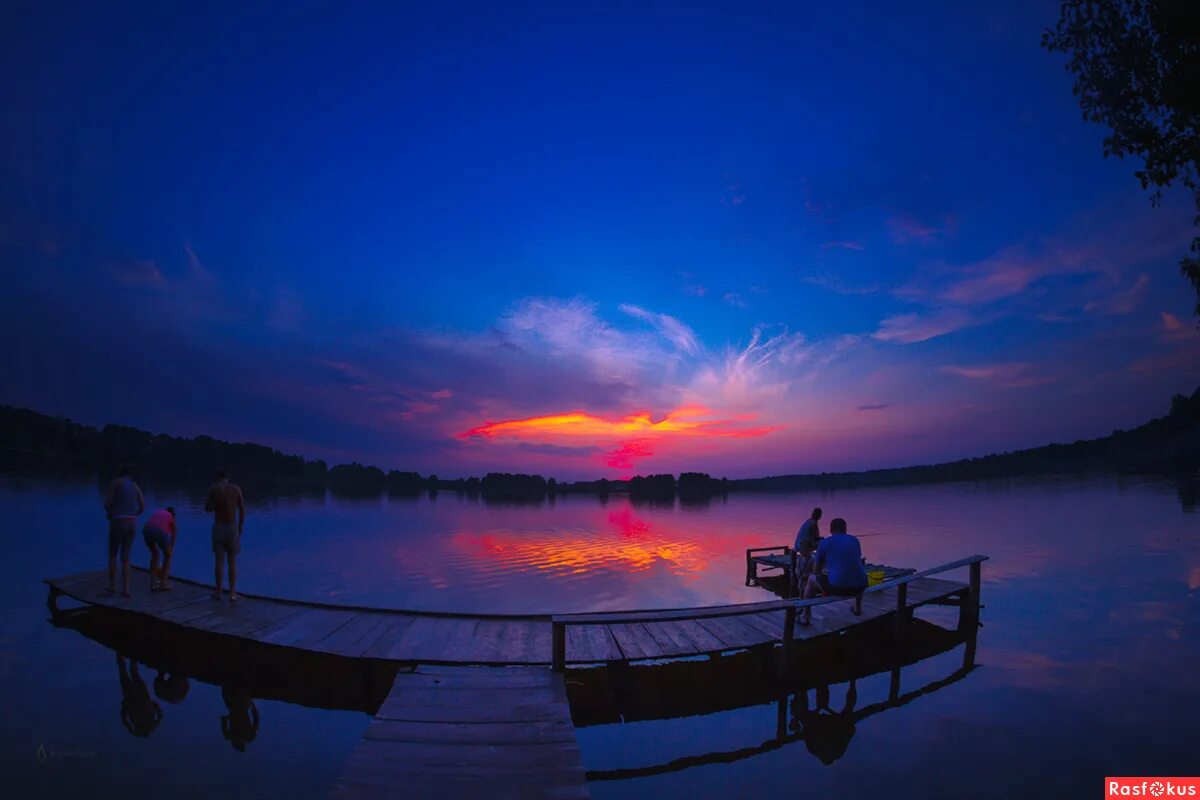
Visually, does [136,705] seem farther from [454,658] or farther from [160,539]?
[454,658]

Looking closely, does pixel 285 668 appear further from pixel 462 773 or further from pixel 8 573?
pixel 8 573

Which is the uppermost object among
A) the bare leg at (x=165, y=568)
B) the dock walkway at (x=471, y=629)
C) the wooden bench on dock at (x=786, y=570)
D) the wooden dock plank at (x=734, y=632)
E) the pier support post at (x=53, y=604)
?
the bare leg at (x=165, y=568)

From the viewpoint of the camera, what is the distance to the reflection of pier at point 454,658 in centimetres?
527

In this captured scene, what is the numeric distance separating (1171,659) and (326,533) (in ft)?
161

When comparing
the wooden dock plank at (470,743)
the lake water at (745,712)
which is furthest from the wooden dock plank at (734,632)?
the wooden dock plank at (470,743)

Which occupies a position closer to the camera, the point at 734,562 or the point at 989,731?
the point at 989,731

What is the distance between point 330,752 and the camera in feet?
27.8

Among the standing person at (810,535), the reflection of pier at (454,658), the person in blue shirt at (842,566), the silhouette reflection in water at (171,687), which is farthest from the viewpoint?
the standing person at (810,535)

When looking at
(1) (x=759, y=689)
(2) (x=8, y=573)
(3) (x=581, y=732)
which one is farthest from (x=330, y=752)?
(2) (x=8, y=573)
